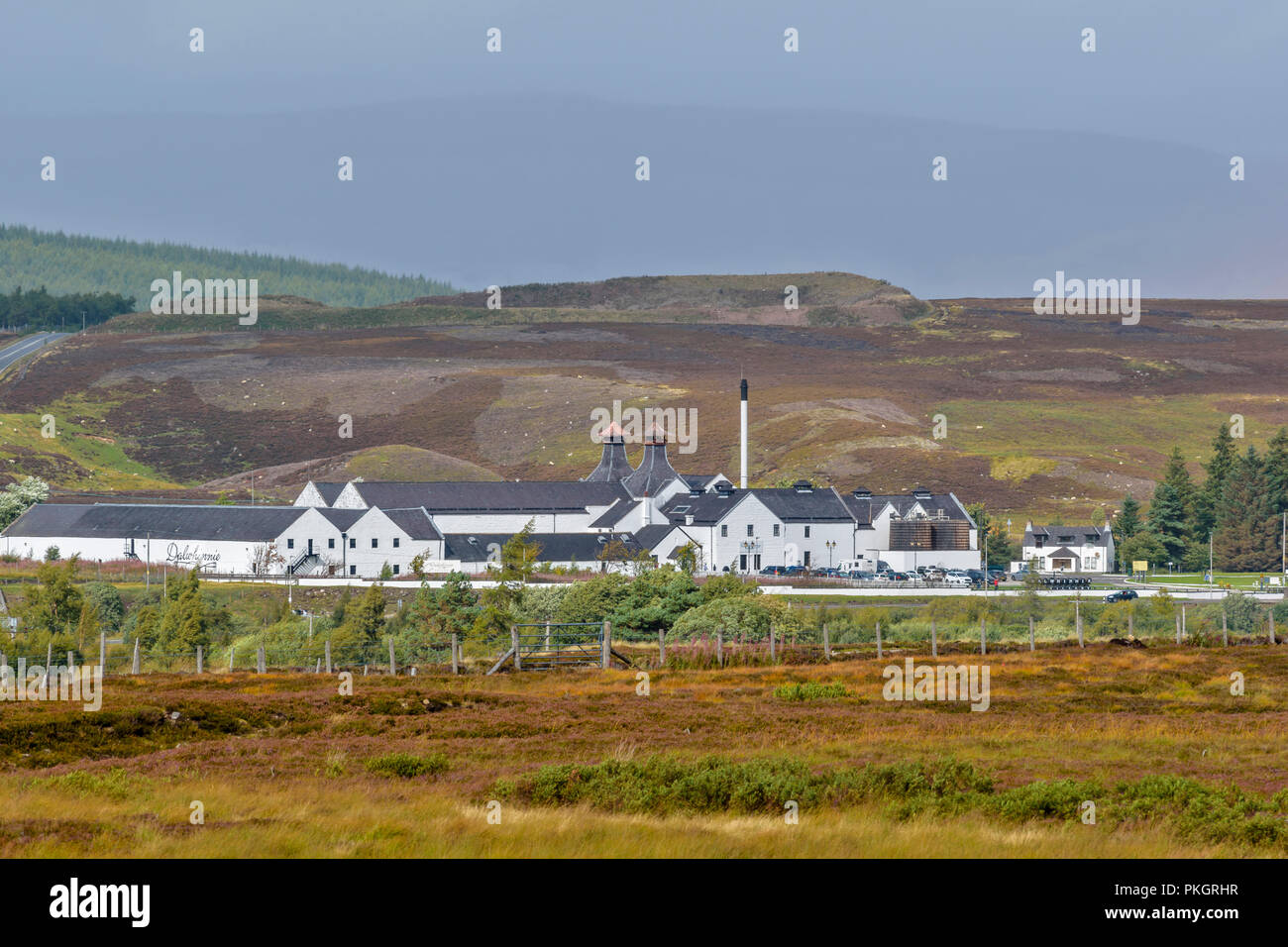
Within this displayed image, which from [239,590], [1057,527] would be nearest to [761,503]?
[1057,527]

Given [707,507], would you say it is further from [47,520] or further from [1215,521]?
[47,520]

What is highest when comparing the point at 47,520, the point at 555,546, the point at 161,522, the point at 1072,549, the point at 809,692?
the point at 47,520

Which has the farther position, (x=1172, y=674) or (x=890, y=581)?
(x=890, y=581)

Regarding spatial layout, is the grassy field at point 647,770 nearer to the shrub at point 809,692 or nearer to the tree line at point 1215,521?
the shrub at point 809,692

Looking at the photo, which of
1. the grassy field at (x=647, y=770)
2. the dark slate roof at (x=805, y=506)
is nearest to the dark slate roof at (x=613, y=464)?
the dark slate roof at (x=805, y=506)

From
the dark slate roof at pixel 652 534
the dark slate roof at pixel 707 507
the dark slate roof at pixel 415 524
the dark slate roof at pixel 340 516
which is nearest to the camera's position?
the dark slate roof at pixel 340 516

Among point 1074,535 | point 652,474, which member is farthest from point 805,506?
point 1074,535
